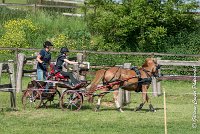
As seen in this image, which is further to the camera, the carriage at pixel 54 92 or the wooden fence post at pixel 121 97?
the wooden fence post at pixel 121 97

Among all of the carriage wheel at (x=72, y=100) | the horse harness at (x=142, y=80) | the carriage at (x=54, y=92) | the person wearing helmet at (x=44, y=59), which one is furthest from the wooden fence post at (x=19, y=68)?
the horse harness at (x=142, y=80)

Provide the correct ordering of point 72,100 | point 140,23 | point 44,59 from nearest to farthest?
1. point 72,100
2. point 44,59
3. point 140,23

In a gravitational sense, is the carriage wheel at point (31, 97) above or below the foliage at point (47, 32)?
below

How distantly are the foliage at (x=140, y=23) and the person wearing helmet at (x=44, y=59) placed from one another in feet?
39.9

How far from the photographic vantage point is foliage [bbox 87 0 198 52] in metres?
31.9

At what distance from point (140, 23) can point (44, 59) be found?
501 inches

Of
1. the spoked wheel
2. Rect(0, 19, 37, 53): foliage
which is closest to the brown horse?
the spoked wheel

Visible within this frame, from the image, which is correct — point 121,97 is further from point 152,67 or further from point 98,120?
point 98,120

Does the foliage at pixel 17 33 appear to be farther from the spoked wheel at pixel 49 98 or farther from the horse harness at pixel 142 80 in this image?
the horse harness at pixel 142 80

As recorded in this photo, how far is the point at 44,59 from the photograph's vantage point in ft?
64.8

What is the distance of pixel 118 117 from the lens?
17562mm

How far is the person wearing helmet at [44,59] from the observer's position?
64.3ft

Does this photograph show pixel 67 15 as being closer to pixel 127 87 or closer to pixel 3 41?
pixel 3 41

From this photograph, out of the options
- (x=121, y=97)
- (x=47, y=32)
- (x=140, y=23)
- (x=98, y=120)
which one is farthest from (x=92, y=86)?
(x=47, y=32)
